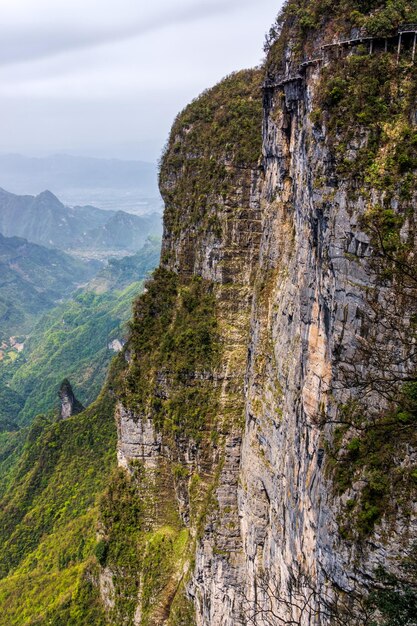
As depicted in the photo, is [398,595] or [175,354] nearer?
[398,595]

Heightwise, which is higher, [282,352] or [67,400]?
[282,352]

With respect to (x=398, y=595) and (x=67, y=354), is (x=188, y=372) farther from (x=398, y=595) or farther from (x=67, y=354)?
(x=67, y=354)

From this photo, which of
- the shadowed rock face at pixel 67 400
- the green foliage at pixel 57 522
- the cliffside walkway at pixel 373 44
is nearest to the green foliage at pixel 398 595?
the cliffside walkway at pixel 373 44

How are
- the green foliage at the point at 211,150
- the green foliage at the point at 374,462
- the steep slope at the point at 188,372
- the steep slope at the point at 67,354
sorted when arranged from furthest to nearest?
1. the steep slope at the point at 67,354
2. the green foliage at the point at 211,150
3. the steep slope at the point at 188,372
4. the green foliage at the point at 374,462

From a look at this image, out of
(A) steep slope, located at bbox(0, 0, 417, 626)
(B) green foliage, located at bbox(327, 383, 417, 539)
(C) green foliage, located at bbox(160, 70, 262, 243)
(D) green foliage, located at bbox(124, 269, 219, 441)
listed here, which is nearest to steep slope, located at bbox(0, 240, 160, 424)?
(D) green foliage, located at bbox(124, 269, 219, 441)

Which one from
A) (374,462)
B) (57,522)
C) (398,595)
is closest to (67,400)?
(57,522)

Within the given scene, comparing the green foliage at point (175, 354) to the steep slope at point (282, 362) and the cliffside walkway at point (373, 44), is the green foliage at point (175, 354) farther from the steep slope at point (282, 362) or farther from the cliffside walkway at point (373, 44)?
the cliffside walkway at point (373, 44)
